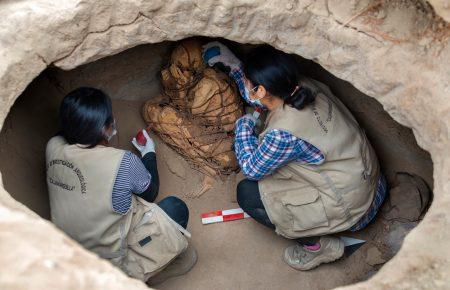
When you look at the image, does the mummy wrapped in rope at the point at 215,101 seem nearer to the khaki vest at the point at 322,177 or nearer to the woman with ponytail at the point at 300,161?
the woman with ponytail at the point at 300,161

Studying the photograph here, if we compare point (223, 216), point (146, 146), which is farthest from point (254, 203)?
point (146, 146)

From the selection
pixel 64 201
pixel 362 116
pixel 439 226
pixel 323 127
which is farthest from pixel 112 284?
pixel 362 116

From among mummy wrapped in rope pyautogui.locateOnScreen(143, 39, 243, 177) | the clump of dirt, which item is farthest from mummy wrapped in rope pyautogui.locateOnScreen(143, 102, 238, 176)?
the clump of dirt

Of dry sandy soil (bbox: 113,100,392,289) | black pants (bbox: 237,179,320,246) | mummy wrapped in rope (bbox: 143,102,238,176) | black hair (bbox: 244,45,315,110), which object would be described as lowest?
dry sandy soil (bbox: 113,100,392,289)

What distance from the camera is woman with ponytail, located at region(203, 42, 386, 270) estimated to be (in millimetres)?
2145

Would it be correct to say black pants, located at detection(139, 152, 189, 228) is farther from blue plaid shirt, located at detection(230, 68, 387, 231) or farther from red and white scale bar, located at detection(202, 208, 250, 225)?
blue plaid shirt, located at detection(230, 68, 387, 231)

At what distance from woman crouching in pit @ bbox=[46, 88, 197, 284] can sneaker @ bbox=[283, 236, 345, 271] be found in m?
0.81

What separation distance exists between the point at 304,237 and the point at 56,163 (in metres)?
1.36

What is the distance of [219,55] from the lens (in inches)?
103

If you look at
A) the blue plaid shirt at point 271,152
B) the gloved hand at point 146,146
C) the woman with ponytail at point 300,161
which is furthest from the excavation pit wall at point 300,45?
the gloved hand at point 146,146

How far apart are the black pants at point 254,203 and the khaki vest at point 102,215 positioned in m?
0.51

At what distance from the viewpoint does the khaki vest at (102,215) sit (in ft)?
6.52

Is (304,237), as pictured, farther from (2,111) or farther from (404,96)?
(2,111)

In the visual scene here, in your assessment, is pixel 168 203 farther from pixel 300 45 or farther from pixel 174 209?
pixel 300 45
